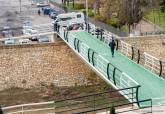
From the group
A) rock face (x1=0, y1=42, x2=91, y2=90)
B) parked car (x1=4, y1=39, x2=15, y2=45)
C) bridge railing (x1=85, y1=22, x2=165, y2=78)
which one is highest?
bridge railing (x1=85, y1=22, x2=165, y2=78)

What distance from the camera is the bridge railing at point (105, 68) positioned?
22219 millimetres

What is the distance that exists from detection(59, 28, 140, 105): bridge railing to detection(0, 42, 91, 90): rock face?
204 cm

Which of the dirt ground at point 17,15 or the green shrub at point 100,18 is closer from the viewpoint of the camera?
the green shrub at point 100,18

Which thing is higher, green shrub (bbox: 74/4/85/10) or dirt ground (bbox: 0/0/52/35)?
green shrub (bbox: 74/4/85/10)

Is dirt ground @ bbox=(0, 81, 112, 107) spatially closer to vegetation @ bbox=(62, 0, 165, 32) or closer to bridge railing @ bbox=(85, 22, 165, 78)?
bridge railing @ bbox=(85, 22, 165, 78)

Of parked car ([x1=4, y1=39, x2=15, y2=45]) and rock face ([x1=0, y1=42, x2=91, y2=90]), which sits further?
parked car ([x1=4, y1=39, x2=15, y2=45])

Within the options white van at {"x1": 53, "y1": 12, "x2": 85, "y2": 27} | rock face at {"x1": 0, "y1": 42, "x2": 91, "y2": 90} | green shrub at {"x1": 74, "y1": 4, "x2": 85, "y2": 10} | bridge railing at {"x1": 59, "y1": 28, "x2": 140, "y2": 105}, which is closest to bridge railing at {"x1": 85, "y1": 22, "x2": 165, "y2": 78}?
bridge railing at {"x1": 59, "y1": 28, "x2": 140, "y2": 105}

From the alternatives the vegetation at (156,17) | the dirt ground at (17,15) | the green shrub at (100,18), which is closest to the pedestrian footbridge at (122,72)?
the green shrub at (100,18)

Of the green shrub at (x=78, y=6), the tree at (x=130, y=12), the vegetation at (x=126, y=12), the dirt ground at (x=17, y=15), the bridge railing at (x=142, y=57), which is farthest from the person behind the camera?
the green shrub at (x=78, y=6)

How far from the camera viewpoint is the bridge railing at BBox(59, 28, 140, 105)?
72.9 ft

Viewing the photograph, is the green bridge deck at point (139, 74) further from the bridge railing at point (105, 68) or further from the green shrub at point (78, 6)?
the green shrub at point (78, 6)

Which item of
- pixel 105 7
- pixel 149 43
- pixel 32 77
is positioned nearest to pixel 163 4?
pixel 105 7

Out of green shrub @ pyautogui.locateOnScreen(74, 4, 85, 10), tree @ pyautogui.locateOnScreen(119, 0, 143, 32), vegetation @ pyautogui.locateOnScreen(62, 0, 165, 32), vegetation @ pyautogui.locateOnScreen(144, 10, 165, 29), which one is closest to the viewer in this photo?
tree @ pyautogui.locateOnScreen(119, 0, 143, 32)

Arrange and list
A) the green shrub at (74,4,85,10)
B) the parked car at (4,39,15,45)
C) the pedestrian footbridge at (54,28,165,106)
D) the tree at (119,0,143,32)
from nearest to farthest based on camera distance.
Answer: the pedestrian footbridge at (54,28,165,106) → the parked car at (4,39,15,45) → the tree at (119,0,143,32) → the green shrub at (74,4,85,10)
